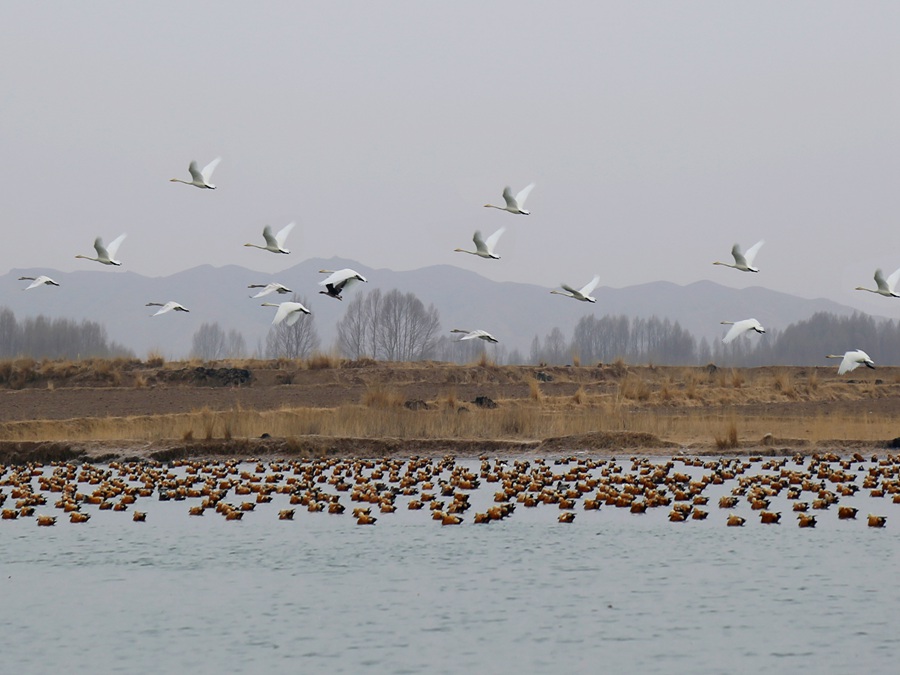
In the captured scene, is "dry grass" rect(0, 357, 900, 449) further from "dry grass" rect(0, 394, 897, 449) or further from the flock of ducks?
the flock of ducks

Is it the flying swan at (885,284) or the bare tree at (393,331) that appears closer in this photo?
the flying swan at (885,284)

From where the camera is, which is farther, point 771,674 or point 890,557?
point 890,557

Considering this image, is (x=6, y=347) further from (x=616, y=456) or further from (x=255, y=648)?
(x=255, y=648)

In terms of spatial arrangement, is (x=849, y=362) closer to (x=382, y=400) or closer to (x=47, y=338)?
(x=382, y=400)

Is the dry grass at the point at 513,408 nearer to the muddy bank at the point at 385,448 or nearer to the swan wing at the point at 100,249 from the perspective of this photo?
the muddy bank at the point at 385,448

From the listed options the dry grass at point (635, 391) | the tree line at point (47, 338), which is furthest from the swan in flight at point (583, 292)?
the tree line at point (47, 338)

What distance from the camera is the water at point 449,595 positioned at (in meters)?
13.4

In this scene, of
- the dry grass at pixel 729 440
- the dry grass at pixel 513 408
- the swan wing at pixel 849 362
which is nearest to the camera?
the swan wing at pixel 849 362

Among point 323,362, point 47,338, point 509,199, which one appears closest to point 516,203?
point 509,199

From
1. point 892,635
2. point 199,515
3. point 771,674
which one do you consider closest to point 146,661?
point 771,674

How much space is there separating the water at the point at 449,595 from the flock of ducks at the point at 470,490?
11.6 inches

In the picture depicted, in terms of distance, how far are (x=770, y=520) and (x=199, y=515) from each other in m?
10.5

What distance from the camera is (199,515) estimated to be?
23766 mm

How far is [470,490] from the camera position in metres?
26.0
